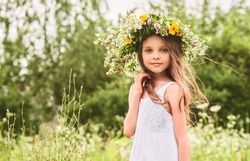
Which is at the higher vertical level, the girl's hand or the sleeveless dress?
the girl's hand

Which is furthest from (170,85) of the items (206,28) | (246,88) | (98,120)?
(206,28)

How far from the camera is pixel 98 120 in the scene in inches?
514

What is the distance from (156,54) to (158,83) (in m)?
0.18

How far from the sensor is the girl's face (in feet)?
11.5

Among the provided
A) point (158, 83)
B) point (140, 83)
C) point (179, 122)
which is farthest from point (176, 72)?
point (179, 122)

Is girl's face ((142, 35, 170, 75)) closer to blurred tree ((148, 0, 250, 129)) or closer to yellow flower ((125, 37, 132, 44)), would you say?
yellow flower ((125, 37, 132, 44))

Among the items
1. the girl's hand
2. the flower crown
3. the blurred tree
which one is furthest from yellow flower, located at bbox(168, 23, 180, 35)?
the blurred tree

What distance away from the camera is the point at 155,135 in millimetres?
3414

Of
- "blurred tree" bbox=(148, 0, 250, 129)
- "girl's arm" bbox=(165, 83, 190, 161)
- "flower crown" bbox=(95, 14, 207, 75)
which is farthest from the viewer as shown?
"blurred tree" bbox=(148, 0, 250, 129)

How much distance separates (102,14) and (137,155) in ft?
35.6

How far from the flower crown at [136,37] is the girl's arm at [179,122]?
434mm

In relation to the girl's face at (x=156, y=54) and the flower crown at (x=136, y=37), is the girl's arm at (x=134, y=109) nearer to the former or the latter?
the girl's face at (x=156, y=54)

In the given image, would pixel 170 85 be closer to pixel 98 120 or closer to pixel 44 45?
pixel 98 120

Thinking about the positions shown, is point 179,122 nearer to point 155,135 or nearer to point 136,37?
point 155,135
